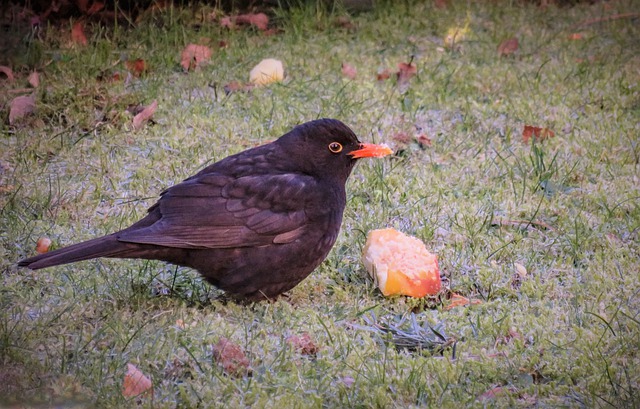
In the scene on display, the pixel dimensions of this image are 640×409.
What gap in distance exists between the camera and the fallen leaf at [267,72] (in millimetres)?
7352

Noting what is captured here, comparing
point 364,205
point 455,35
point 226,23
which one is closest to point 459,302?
point 364,205

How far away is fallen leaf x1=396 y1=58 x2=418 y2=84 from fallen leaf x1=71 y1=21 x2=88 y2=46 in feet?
8.44

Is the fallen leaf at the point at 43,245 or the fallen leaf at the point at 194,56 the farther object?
the fallen leaf at the point at 194,56

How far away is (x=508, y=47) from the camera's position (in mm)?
8156

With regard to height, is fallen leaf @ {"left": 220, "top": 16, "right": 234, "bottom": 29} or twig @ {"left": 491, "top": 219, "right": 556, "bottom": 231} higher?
fallen leaf @ {"left": 220, "top": 16, "right": 234, "bottom": 29}

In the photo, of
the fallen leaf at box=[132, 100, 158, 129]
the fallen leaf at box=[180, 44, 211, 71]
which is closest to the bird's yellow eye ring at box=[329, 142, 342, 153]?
the fallen leaf at box=[132, 100, 158, 129]

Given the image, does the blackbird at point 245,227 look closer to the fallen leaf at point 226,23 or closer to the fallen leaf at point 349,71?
the fallen leaf at point 349,71

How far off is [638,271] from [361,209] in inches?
64.1

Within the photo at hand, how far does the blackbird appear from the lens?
4.43 meters

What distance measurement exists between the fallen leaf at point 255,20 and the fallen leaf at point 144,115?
193 cm

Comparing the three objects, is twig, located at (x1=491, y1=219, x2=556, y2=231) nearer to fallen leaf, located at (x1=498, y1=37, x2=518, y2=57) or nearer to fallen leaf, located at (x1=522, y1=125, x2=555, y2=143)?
fallen leaf, located at (x1=522, y1=125, x2=555, y2=143)

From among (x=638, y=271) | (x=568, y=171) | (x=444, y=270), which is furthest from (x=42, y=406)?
(x=568, y=171)

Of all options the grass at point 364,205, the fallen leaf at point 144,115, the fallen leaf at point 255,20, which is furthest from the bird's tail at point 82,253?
the fallen leaf at point 255,20

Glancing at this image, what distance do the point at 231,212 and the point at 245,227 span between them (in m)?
0.10
